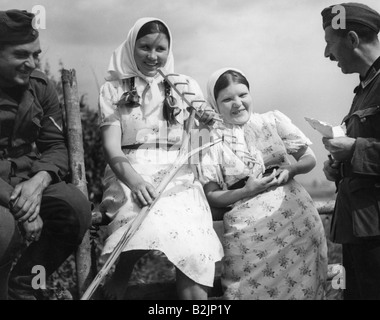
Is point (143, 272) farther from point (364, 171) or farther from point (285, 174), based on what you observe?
point (364, 171)

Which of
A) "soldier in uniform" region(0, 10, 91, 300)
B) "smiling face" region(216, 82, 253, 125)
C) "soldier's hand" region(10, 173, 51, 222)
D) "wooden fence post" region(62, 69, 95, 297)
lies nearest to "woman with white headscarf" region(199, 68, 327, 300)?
"smiling face" region(216, 82, 253, 125)

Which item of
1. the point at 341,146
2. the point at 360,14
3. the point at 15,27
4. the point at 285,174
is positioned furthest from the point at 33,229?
the point at 360,14

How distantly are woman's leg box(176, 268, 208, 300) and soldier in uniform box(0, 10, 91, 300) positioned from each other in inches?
19.0

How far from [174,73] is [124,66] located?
243mm

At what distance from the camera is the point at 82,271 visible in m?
3.25

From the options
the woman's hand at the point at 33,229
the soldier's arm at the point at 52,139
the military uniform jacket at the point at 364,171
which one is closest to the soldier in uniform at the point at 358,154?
the military uniform jacket at the point at 364,171

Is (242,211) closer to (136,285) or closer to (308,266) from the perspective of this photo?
(308,266)

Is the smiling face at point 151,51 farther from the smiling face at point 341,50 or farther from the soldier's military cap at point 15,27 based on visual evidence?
the smiling face at point 341,50

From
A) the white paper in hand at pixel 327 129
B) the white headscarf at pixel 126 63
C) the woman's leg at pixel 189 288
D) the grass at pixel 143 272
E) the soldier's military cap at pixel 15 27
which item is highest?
the soldier's military cap at pixel 15 27

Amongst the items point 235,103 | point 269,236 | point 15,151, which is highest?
point 235,103

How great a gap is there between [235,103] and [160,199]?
67cm

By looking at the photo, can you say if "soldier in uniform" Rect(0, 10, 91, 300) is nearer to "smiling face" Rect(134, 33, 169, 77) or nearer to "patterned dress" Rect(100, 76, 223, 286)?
"patterned dress" Rect(100, 76, 223, 286)

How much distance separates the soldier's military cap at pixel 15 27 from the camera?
2.90 m

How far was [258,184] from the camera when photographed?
128 inches
